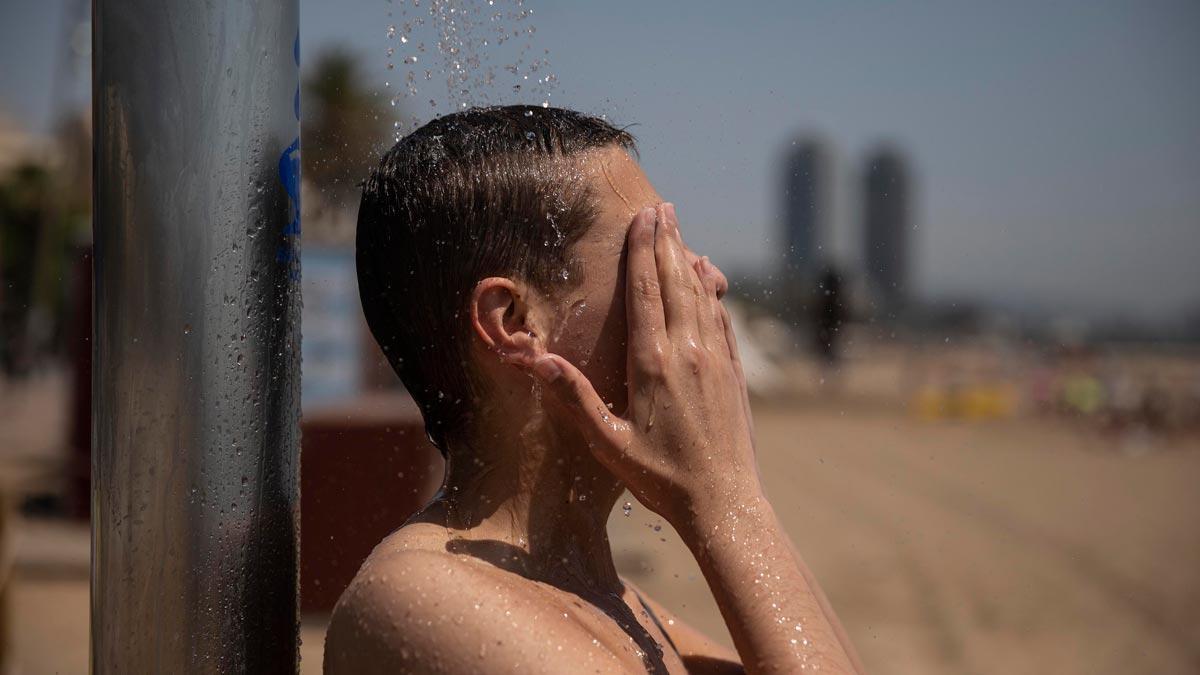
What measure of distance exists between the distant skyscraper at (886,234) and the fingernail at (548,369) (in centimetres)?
96

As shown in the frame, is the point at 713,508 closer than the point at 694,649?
Yes

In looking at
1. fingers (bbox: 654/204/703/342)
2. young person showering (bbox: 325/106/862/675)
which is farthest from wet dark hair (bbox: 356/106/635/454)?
fingers (bbox: 654/204/703/342)

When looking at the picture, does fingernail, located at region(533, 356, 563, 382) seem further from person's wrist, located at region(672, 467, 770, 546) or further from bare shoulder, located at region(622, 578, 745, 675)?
bare shoulder, located at region(622, 578, 745, 675)

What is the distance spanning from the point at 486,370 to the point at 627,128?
0.51 m

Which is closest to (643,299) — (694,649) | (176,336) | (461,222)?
(461,222)

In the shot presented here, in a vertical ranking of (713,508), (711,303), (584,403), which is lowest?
(713,508)

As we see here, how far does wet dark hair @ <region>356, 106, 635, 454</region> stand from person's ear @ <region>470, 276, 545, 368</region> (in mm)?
24

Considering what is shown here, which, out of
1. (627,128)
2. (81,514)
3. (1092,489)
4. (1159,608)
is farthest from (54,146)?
(627,128)

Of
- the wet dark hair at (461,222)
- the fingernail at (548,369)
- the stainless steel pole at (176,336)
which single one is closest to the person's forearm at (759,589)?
the fingernail at (548,369)

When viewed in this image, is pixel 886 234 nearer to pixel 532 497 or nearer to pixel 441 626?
pixel 532 497

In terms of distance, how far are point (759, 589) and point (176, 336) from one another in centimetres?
84

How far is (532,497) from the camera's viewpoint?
5.23ft

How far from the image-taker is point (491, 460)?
1.60m

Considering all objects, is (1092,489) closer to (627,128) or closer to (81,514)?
(81,514)
